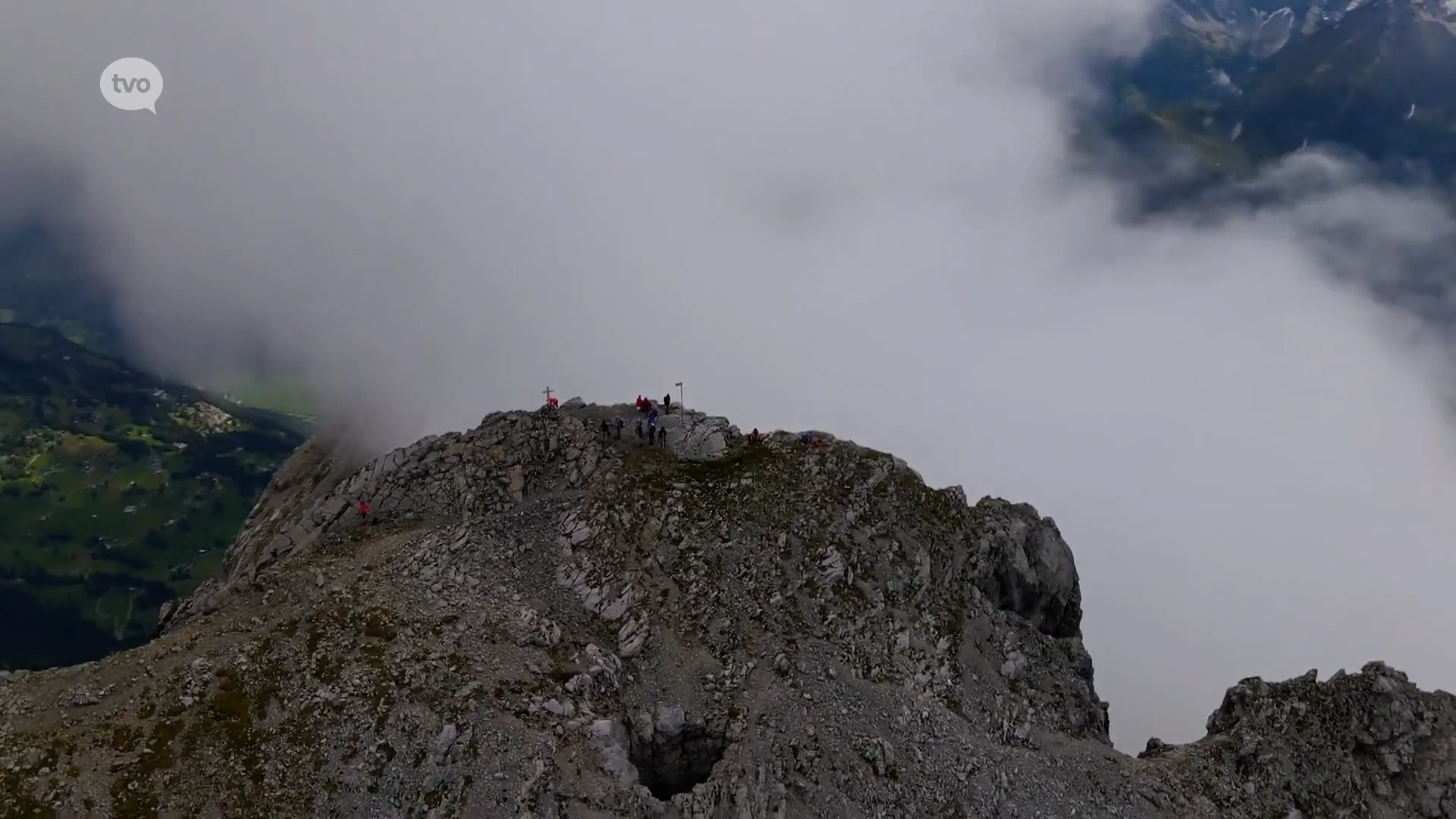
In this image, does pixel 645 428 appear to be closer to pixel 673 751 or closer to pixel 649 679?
pixel 649 679

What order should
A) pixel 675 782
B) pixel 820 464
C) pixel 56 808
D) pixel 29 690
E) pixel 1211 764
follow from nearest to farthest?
1. pixel 56 808
2. pixel 29 690
3. pixel 675 782
4. pixel 1211 764
5. pixel 820 464

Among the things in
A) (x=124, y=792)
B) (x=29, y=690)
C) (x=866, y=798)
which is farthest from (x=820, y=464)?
(x=29, y=690)

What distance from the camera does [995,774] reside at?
64.3 metres

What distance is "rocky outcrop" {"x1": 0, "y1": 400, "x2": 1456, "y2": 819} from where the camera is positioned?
180ft

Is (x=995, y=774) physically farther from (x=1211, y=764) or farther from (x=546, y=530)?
(x=546, y=530)

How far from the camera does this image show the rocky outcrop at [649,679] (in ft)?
180

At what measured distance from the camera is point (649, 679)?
212ft

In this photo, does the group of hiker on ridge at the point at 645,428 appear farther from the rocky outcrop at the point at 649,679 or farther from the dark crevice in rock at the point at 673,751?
the dark crevice in rock at the point at 673,751

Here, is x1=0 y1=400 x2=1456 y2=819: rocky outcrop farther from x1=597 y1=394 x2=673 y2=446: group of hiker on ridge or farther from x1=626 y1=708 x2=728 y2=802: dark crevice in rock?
x1=597 y1=394 x2=673 y2=446: group of hiker on ridge

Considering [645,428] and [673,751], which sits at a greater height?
[645,428]

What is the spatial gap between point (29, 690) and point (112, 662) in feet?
16.6

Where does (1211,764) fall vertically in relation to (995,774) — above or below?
above

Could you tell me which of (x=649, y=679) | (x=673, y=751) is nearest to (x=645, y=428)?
(x=649, y=679)

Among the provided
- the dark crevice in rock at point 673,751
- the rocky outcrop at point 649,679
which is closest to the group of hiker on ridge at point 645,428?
the rocky outcrop at point 649,679
